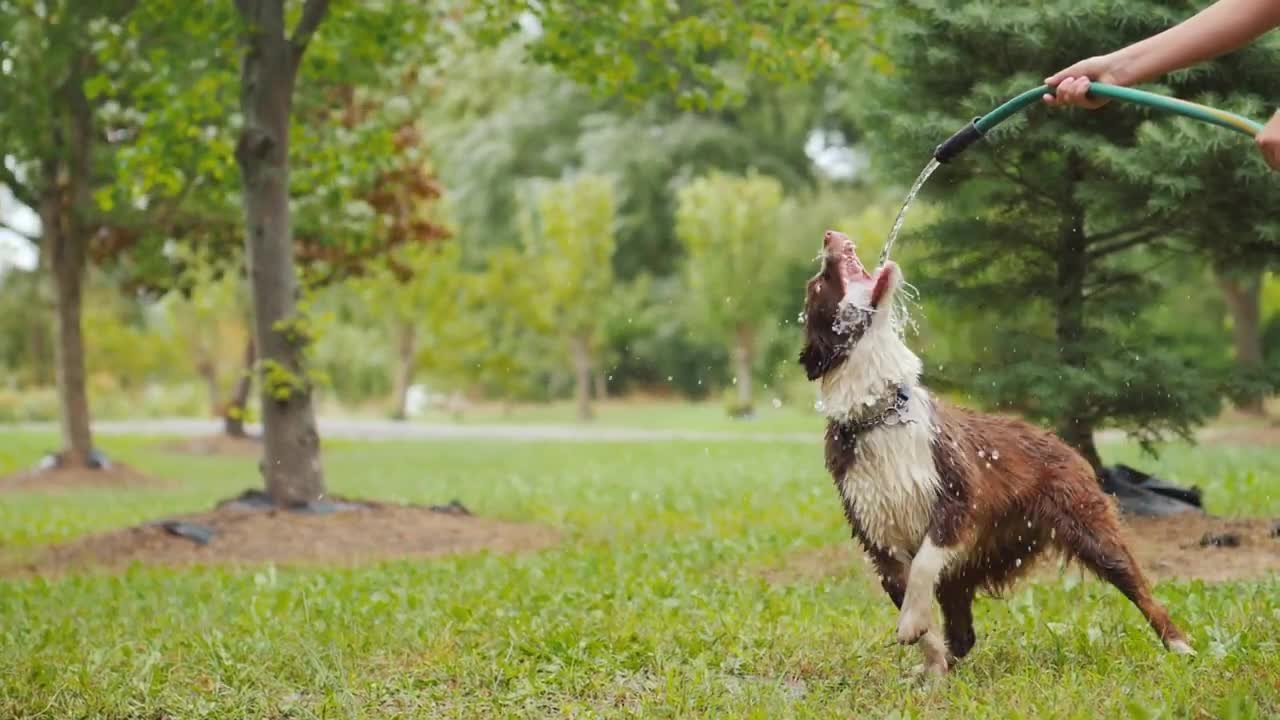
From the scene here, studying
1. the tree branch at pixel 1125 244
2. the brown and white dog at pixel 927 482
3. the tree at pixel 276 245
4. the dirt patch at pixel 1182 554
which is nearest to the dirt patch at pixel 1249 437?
the tree branch at pixel 1125 244

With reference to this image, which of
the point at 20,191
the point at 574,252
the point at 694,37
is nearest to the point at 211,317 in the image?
the point at 574,252

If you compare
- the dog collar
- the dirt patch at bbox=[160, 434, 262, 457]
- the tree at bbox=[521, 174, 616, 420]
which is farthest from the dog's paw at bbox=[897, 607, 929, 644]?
the tree at bbox=[521, 174, 616, 420]

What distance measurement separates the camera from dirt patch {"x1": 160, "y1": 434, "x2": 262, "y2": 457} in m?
23.1

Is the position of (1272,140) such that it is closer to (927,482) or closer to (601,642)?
(927,482)

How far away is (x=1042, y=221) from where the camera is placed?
29.9ft

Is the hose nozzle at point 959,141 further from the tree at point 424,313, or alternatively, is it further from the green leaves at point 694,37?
the tree at point 424,313

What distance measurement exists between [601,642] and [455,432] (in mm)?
24823

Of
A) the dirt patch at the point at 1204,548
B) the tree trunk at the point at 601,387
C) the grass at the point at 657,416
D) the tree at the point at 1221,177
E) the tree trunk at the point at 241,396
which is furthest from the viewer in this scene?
the tree trunk at the point at 601,387

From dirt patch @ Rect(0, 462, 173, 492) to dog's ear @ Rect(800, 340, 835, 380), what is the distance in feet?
45.9

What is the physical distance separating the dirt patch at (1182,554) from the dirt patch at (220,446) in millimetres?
16342

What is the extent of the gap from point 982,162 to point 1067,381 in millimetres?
1604

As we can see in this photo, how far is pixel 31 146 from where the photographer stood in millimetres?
15859

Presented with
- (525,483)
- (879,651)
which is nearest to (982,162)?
(879,651)

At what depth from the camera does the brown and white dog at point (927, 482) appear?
4.51m
